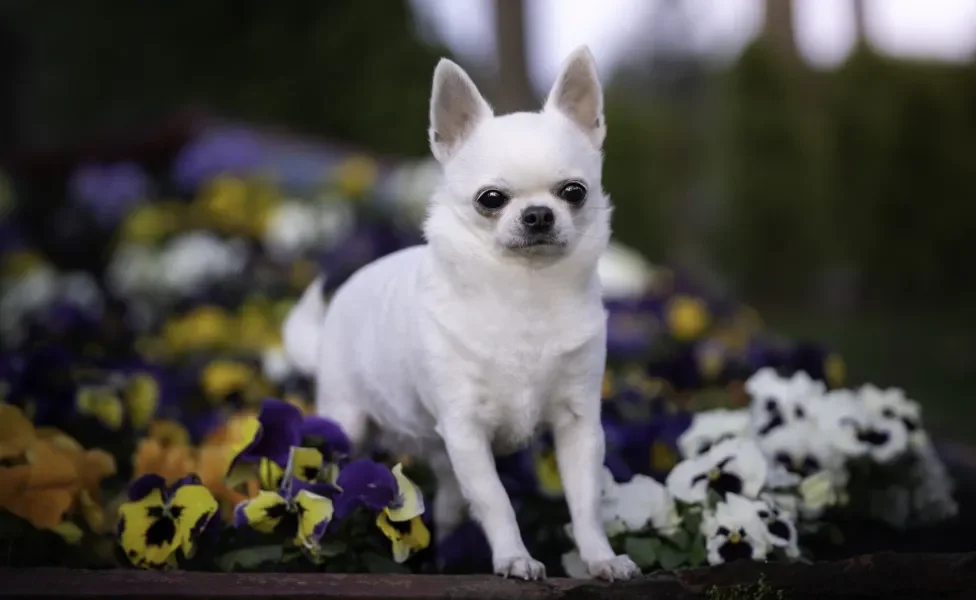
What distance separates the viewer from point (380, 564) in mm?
2604

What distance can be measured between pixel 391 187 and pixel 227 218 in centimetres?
134

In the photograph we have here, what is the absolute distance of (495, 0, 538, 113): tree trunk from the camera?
983 cm

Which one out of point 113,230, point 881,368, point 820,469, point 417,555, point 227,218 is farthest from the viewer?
point 113,230

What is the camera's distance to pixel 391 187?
27.4 ft

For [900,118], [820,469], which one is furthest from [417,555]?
[900,118]

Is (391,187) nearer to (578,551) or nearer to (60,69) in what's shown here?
(578,551)

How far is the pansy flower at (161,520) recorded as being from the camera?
253 centimetres

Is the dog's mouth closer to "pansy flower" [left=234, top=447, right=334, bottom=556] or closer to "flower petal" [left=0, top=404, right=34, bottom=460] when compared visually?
"pansy flower" [left=234, top=447, right=334, bottom=556]

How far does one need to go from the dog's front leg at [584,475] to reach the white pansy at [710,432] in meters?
0.66

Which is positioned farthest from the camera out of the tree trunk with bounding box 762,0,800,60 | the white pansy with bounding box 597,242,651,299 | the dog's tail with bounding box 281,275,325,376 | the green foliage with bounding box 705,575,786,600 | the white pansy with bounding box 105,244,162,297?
the tree trunk with bounding box 762,0,800,60

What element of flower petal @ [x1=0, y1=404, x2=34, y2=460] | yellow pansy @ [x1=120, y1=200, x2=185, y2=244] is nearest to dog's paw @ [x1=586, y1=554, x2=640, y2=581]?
flower petal @ [x1=0, y1=404, x2=34, y2=460]

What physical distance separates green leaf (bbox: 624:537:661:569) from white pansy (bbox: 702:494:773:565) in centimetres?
13

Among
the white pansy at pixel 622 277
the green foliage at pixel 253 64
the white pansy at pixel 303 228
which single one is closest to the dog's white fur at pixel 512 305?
the white pansy at pixel 622 277

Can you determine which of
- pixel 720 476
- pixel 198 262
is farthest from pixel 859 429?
pixel 198 262
